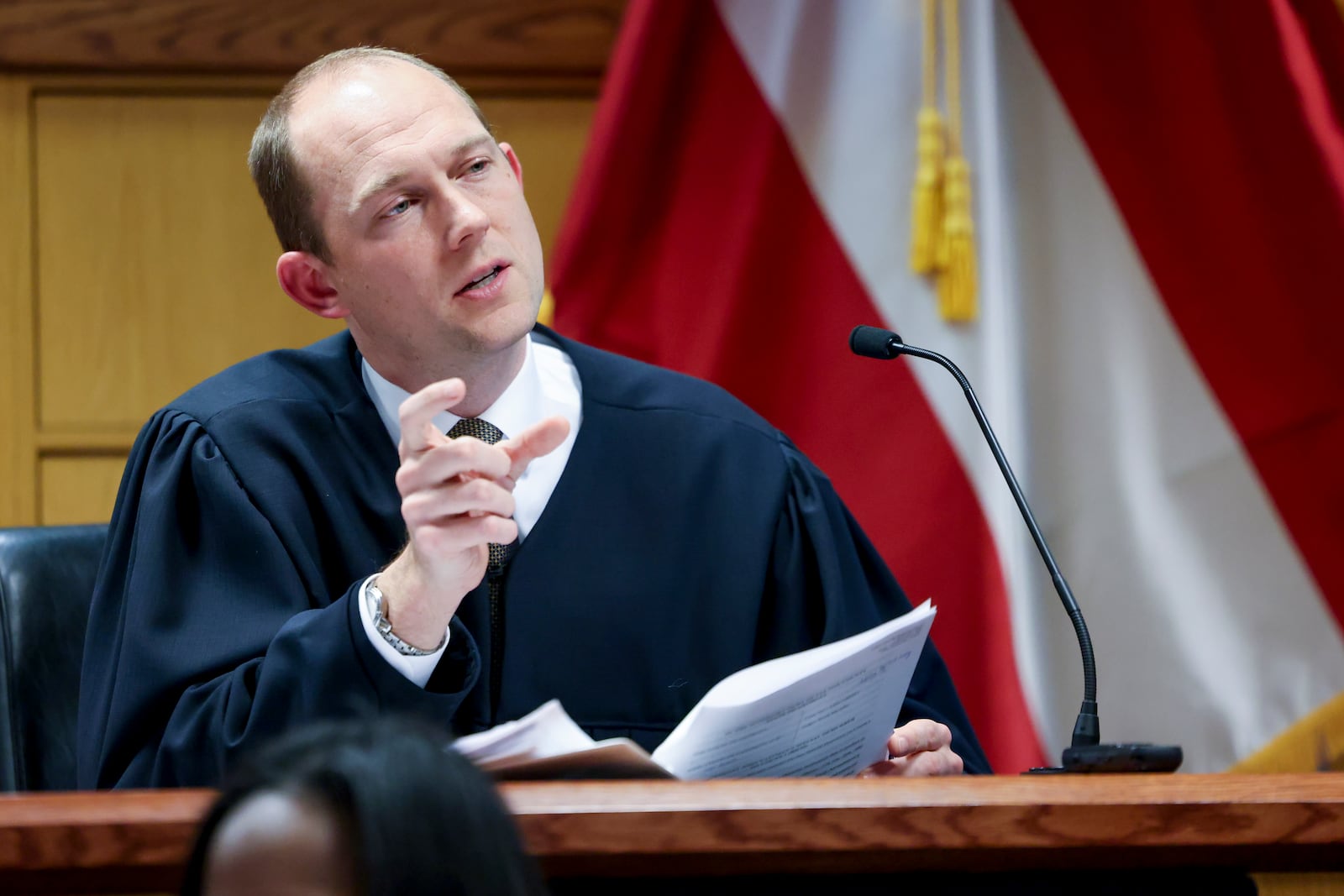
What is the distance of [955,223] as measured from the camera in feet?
8.11

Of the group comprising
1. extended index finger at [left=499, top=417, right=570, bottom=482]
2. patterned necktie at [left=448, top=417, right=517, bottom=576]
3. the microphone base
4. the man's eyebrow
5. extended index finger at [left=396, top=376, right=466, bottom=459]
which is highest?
the man's eyebrow

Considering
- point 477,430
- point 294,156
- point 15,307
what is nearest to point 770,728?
point 477,430

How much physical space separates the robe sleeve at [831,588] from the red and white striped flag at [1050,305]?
0.59m

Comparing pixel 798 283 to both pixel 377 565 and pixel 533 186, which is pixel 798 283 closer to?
pixel 533 186

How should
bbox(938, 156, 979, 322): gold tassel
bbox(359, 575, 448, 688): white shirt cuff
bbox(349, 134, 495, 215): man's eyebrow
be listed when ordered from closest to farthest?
bbox(359, 575, 448, 688): white shirt cuff
bbox(349, 134, 495, 215): man's eyebrow
bbox(938, 156, 979, 322): gold tassel

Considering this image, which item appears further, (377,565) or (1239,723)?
(1239,723)

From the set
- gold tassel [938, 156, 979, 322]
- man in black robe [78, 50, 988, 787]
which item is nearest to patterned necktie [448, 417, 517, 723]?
man in black robe [78, 50, 988, 787]

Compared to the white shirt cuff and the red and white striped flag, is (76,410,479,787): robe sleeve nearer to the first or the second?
the white shirt cuff

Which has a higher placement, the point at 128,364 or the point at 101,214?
the point at 101,214

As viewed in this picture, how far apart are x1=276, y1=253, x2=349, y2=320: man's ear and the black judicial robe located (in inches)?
3.0

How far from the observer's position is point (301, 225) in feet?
6.03

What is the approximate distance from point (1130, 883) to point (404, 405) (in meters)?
0.68

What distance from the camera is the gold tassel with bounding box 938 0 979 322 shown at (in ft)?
8.11

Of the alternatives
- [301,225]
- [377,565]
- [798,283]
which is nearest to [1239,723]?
[798,283]
